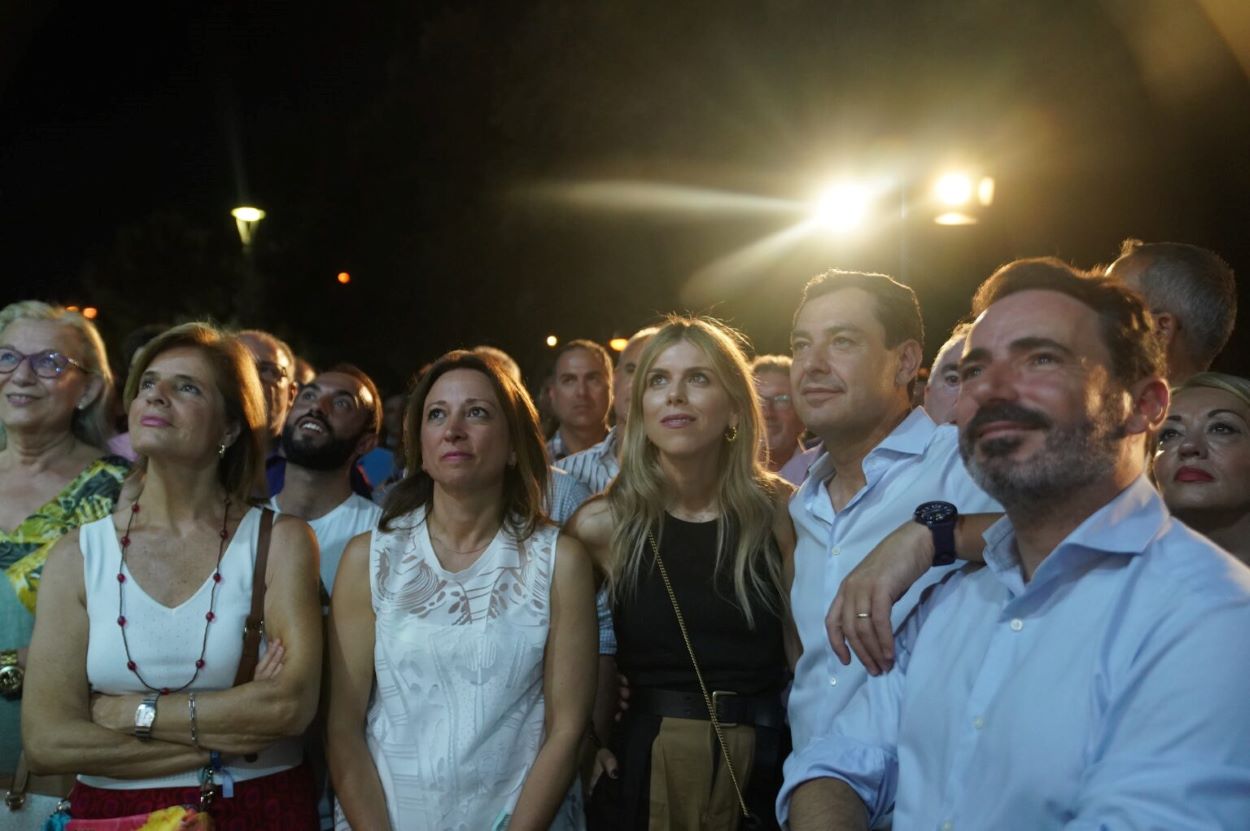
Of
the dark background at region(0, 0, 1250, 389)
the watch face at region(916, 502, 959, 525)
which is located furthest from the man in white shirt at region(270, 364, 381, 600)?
the dark background at region(0, 0, 1250, 389)

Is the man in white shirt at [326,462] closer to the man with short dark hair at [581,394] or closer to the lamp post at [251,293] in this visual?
the man with short dark hair at [581,394]

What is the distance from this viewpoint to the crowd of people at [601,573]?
2.32 meters

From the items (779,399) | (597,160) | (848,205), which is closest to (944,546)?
(779,399)

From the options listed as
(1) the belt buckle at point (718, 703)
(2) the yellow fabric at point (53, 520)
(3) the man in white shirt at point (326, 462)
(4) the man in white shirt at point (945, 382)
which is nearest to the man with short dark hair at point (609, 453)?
(3) the man in white shirt at point (326, 462)

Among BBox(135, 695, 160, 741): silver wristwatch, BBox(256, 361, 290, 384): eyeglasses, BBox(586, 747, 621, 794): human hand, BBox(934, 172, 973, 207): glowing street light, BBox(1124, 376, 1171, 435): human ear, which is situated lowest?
BBox(586, 747, 621, 794): human hand

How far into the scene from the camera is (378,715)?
3.56 metres

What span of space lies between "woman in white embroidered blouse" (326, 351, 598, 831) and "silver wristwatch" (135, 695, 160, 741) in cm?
56

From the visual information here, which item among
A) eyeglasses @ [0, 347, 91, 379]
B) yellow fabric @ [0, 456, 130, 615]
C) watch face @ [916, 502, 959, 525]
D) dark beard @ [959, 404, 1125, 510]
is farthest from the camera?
eyeglasses @ [0, 347, 91, 379]

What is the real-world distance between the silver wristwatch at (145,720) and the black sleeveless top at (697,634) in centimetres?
156

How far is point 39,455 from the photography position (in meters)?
4.10

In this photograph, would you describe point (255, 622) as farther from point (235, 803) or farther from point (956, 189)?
point (956, 189)

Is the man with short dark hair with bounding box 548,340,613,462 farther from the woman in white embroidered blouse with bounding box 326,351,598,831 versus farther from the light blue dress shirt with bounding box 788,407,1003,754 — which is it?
the light blue dress shirt with bounding box 788,407,1003,754

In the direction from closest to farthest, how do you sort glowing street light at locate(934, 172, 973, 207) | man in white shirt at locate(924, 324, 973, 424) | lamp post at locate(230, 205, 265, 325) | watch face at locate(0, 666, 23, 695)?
watch face at locate(0, 666, 23, 695) → man in white shirt at locate(924, 324, 973, 424) → glowing street light at locate(934, 172, 973, 207) → lamp post at locate(230, 205, 265, 325)

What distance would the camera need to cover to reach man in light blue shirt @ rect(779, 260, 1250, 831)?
73.5 inches
